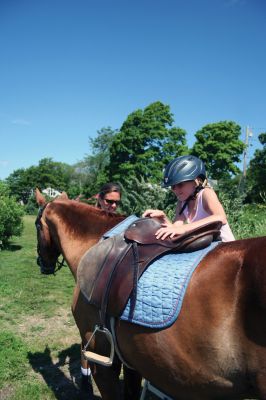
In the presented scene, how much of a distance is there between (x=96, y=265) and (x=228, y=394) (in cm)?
116

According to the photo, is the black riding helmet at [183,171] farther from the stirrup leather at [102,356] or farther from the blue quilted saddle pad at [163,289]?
the stirrup leather at [102,356]

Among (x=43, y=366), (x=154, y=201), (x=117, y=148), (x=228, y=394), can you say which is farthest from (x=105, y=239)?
(x=117, y=148)

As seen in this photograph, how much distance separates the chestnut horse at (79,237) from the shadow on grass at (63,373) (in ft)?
0.63

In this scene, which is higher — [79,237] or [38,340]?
[79,237]

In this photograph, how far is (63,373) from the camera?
154 inches

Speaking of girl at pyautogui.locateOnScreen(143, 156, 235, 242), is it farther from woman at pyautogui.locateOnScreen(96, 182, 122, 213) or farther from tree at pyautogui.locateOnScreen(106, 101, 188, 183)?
tree at pyautogui.locateOnScreen(106, 101, 188, 183)

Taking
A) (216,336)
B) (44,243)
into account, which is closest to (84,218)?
(44,243)

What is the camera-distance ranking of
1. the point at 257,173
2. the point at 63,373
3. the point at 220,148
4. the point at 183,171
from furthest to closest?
the point at 257,173
the point at 220,148
the point at 63,373
the point at 183,171

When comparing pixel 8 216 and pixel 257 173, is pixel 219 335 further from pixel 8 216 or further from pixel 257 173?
pixel 257 173

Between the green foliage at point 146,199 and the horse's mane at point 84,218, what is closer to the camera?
the horse's mane at point 84,218

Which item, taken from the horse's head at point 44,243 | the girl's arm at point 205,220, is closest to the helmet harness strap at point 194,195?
the girl's arm at point 205,220

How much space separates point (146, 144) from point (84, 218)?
1186 inches

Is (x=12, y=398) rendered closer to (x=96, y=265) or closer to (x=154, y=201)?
(x=96, y=265)

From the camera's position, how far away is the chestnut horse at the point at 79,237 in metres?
2.56
